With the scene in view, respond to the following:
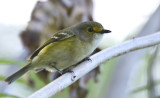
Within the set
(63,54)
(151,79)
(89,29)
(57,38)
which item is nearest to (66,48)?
(63,54)

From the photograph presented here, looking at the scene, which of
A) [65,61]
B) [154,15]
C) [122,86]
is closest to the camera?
[65,61]

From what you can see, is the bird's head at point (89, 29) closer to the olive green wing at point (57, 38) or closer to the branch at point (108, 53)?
the olive green wing at point (57, 38)

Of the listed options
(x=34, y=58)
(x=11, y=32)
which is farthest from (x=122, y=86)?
(x=11, y=32)

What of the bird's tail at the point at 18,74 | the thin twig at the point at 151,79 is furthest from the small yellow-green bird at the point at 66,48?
the thin twig at the point at 151,79

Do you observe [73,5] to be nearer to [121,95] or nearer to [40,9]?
[40,9]

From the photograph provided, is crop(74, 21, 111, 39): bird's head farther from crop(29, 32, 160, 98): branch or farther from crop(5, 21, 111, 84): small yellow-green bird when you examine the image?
crop(29, 32, 160, 98): branch

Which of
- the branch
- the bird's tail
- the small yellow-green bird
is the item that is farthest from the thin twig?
the bird's tail

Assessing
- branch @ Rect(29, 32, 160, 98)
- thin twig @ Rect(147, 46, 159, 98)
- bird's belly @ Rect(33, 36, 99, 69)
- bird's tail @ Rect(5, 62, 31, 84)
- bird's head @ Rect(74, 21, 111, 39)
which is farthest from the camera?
thin twig @ Rect(147, 46, 159, 98)

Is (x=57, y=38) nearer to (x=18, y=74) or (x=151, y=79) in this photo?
(x=18, y=74)
